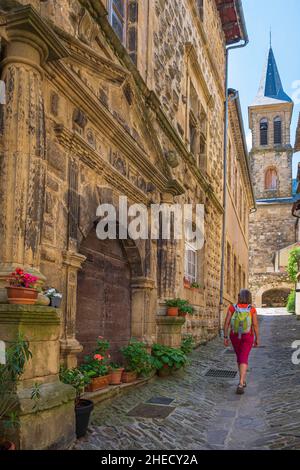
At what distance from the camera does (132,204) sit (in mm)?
6742

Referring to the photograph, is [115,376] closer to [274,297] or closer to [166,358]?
[166,358]

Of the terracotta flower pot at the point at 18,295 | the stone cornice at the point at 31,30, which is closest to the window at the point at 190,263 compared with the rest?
the stone cornice at the point at 31,30

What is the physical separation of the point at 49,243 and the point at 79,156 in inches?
44.8

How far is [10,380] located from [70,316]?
1567 millimetres

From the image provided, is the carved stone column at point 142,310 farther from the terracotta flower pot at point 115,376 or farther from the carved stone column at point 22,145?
the carved stone column at point 22,145

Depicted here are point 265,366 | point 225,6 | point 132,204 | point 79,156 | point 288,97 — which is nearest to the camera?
point 79,156

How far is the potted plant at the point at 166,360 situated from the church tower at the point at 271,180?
3124cm

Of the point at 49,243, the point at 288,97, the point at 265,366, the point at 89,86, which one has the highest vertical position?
the point at 288,97

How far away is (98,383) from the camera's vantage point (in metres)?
5.16

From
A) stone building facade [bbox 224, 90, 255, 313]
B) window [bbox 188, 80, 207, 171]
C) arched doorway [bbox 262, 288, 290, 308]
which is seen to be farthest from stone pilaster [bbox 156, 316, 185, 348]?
arched doorway [bbox 262, 288, 290, 308]

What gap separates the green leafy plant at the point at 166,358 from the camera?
6887 millimetres

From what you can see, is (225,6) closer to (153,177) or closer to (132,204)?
(153,177)

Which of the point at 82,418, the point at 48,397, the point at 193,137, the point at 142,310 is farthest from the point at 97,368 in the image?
the point at 193,137

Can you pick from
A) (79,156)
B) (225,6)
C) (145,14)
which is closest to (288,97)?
(225,6)
